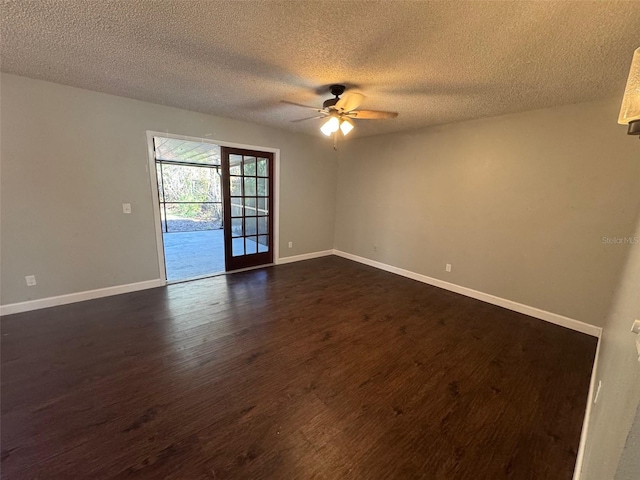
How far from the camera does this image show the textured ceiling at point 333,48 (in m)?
1.44

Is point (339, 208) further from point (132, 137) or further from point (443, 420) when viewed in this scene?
point (443, 420)

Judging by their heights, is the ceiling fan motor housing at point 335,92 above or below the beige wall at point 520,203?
above

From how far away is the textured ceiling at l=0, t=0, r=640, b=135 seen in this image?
1.44 meters

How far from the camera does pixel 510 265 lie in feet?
10.6

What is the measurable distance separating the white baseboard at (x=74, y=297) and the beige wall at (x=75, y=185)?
0.17 feet

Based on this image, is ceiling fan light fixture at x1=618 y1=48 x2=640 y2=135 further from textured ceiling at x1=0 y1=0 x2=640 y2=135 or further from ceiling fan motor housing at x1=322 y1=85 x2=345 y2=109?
ceiling fan motor housing at x1=322 y1=85 x2=345 y2=109

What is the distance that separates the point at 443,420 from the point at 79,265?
13.0ft

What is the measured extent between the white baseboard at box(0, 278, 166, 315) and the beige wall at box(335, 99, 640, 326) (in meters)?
3.81

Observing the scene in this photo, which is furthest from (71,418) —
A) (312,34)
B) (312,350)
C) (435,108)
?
(435,108)

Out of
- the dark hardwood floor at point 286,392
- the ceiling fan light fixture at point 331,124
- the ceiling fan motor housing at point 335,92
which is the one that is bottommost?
the dark hardwood floor at point 286,392

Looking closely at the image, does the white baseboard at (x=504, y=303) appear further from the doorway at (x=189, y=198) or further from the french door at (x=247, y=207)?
the doorway at (x=189, y=198)

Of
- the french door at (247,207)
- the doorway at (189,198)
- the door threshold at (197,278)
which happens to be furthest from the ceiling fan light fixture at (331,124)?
the doorway at (189,198)

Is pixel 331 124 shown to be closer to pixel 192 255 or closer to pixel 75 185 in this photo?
pixel 75 185

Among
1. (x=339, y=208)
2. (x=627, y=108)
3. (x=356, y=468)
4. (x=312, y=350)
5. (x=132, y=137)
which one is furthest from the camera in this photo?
(x=339, y=208)
